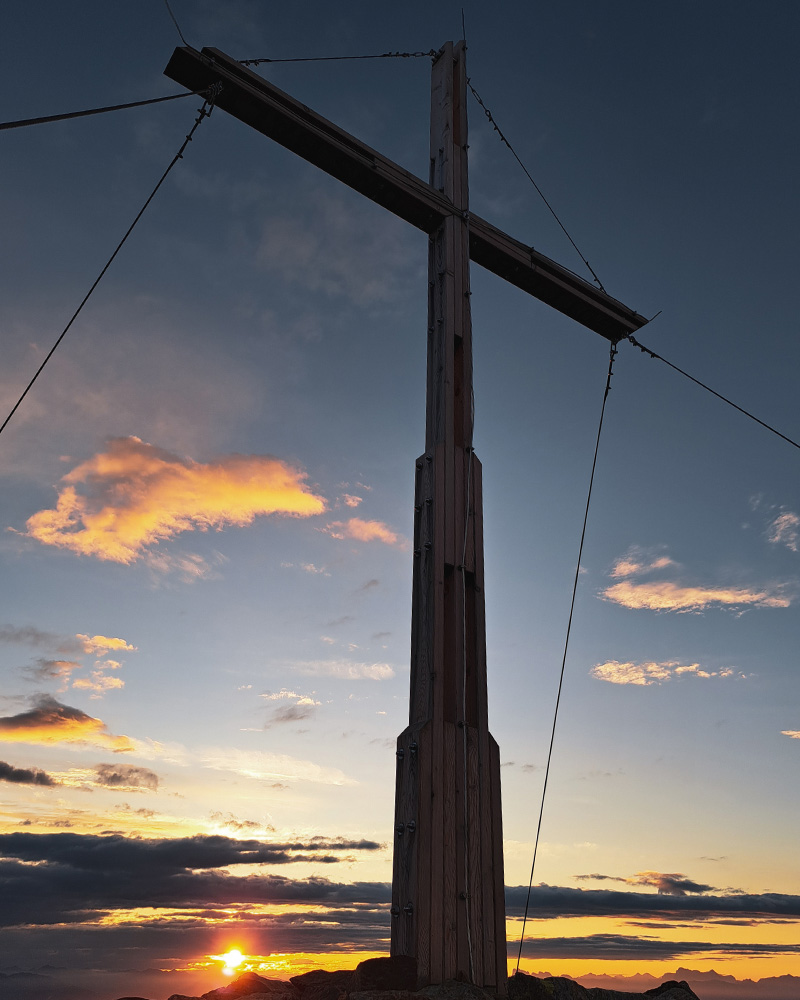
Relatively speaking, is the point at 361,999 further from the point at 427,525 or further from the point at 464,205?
the point at 464,205

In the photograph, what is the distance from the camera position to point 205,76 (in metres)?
6.54

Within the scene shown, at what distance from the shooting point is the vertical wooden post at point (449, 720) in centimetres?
513

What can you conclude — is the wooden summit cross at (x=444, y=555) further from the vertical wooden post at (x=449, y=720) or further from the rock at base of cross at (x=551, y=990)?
the rock at base of cross at (x=551, y=990)

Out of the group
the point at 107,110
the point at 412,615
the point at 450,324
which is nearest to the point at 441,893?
the point at 412,615

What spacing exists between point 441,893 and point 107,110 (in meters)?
4.93

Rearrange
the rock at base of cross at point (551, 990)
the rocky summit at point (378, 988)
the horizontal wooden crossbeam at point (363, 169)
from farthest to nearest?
Result: the horizontal wooden crossbeam at point (363, 169), the rock at base of cross at point (551, 990), the rocky summit at point (378, 988)

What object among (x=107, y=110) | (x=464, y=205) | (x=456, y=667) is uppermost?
(x=464, y=205)

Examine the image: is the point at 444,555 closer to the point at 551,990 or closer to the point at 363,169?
the point at 551,990

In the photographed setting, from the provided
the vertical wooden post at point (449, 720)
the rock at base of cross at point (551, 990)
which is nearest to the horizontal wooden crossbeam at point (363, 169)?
the vertical wooden post at point (449, 720)

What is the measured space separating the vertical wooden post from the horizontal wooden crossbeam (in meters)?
0.47

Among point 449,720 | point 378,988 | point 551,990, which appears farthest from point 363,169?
point 551,990

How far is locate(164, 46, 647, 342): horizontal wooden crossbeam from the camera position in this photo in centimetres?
658

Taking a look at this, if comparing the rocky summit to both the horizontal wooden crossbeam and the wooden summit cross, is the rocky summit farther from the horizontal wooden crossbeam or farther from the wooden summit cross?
the horizontal wooden crossbeam

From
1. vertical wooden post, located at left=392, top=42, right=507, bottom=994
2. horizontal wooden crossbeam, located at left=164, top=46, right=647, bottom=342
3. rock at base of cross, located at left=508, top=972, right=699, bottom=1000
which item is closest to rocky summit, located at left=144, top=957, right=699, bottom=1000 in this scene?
rock at base of cross, located at left=508, top=972, right=699, bottom=1000
